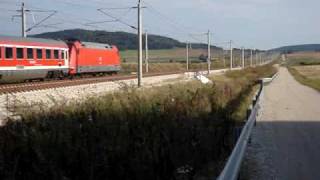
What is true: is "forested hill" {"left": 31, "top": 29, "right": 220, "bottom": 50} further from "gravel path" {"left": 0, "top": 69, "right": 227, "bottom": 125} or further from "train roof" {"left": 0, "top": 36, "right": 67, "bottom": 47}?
"gravel path" {"left": 0, "top": 69, "right": 227, "bottom": 125}

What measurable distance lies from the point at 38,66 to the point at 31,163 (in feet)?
101

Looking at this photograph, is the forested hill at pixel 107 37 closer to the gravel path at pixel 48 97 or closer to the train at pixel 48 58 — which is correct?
the train at pixel 48 58

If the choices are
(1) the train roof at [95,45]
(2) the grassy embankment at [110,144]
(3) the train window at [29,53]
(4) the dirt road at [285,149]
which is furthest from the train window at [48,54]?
(2) the grassy embankment at [110,144]

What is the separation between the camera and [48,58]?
4147cm

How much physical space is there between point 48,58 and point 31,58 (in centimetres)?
320

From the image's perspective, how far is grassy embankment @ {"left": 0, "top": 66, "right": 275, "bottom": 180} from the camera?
32.1 feet

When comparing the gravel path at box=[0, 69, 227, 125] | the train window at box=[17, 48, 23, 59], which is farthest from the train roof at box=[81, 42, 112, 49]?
the gravel path at box=[0, 69, 227, 125]

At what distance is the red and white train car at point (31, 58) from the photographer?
34906 millimetres

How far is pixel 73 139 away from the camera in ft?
35.1

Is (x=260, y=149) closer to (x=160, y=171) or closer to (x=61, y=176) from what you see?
(x=160, y=171)

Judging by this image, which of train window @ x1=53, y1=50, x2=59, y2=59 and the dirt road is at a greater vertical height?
train window @ x1=53, y1=50, x2=59, y2=59

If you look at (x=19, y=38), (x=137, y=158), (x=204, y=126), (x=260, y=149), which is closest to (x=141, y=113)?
(x=204, y=126)

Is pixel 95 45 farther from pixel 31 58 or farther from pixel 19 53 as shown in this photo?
pixel 19 53

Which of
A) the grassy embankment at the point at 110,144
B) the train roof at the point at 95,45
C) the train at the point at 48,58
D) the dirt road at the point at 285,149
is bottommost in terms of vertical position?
the dirt road at the point at 285,149
